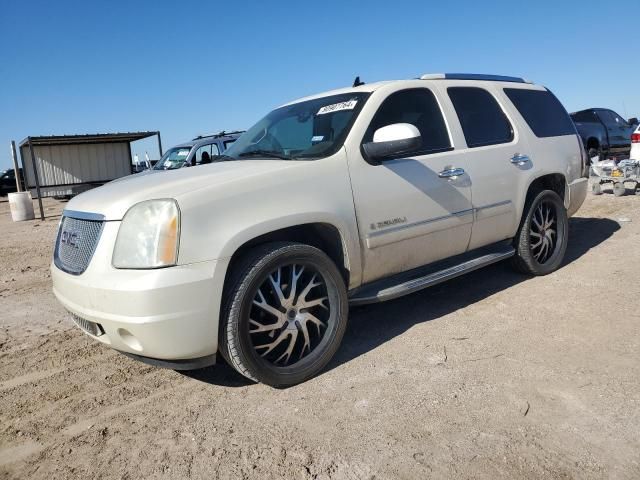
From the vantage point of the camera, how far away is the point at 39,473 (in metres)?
2.40

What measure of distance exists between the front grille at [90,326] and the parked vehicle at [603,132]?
51.1ft

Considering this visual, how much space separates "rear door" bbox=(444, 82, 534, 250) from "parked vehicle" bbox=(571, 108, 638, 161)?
40.5ft

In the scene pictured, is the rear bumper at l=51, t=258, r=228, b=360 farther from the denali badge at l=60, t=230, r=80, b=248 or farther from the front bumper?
the denali badge at l=60, t=230, r=80, b=248

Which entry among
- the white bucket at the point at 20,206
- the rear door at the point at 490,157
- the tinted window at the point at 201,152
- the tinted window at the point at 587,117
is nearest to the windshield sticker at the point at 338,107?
the rear door at the point at 490,157

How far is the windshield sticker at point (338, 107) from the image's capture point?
3.72m

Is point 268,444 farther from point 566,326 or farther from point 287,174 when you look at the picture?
point 566,326

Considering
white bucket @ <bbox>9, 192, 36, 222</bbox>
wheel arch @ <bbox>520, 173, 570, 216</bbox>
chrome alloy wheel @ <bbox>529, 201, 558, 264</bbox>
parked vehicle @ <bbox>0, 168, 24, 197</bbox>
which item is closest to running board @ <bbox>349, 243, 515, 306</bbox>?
chrome alloy wheel @ <bbox>529, 201, 558, 264</bbox>

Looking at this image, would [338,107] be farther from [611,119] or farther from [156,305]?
[611,119]

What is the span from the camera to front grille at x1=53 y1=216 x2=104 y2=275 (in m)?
2.93

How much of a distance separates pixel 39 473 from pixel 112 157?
1729 cm

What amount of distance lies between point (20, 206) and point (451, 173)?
13858 mm

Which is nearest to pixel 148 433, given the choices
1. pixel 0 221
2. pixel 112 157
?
pixel 0 221

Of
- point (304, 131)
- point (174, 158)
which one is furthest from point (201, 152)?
point (304, 131)

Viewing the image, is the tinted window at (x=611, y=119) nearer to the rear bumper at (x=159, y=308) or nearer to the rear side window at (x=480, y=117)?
the rear side window at (x=480, y=117)
